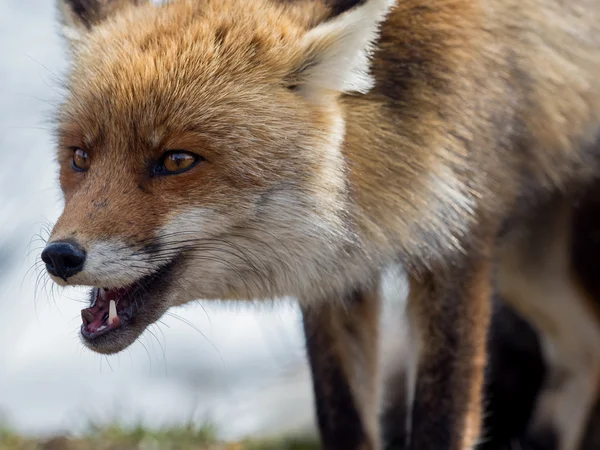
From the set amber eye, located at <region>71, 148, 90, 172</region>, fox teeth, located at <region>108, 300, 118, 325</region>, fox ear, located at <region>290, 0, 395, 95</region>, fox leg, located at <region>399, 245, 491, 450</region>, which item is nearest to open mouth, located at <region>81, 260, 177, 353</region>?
fox teeth, located at <region>108, 300, 118, 325</region>

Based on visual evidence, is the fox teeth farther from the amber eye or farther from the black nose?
the amber eye

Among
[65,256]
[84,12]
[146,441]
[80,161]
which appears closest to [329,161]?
[80,161]

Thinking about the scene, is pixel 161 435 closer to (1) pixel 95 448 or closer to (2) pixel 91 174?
(1) pixel 95 448

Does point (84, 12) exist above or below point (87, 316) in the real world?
above

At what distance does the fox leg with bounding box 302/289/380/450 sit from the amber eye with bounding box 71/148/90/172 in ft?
4.86

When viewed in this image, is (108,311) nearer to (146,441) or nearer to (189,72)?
(189,72)

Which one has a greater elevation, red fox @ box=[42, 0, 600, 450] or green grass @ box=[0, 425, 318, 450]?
red fox @ box=[42, 0, 600, 450]

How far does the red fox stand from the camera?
11.1 feet

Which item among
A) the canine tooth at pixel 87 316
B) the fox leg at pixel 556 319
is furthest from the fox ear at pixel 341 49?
the fox leg at pixel 556 319

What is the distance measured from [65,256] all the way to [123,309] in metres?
0.45

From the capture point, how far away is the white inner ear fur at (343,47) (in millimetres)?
3520

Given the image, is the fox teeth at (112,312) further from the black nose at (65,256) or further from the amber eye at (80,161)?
the amber eye at (80,161)

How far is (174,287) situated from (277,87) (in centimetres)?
89

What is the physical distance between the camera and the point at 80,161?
3.55 metres
